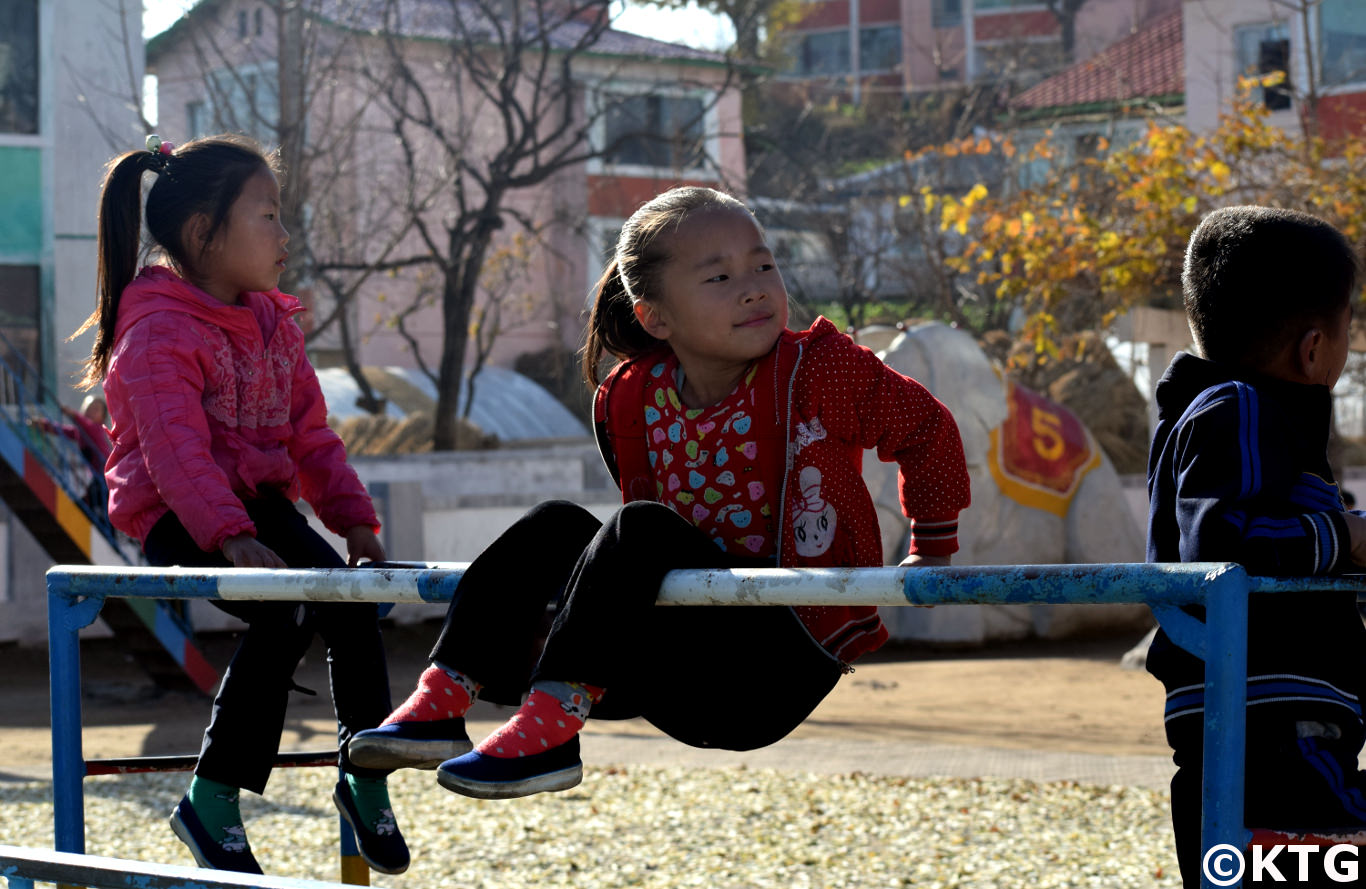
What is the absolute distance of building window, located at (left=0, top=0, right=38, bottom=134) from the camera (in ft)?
42.7

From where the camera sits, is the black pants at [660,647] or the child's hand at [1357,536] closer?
the child's hand at [1357,536]

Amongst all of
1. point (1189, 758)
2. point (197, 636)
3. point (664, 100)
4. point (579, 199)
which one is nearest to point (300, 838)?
point (1189, 758)

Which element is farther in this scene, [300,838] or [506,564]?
[300,838]

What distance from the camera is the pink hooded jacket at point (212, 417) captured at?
8.65ft

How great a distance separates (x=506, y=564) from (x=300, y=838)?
3.47m

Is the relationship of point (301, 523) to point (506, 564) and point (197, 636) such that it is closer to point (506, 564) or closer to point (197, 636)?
point (506, 564)

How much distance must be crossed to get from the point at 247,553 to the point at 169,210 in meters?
0.74

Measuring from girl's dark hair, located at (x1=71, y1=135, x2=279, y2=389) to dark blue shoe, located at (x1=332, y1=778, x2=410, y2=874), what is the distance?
0.97 m

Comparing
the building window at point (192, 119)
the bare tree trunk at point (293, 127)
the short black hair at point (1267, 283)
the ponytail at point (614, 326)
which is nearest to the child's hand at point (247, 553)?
the ponytail at point (614, 326)

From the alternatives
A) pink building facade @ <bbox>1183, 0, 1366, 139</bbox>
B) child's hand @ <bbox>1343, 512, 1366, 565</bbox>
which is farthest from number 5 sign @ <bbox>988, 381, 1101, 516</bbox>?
child's hand @ <bbox>1343, 512, 1366, 565</bbox>

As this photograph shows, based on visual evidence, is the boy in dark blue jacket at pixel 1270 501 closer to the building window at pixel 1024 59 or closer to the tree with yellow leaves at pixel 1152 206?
the tree with yellow leaves at pixel 1152 206

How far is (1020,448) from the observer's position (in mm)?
10906

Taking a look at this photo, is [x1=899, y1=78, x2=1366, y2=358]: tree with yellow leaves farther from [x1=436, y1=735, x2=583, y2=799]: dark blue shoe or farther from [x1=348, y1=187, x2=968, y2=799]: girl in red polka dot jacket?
[x1=436, y1=735, x2=583, y2=799]: dark blue shoe

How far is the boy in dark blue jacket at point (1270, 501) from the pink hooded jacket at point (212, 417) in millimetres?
1486
